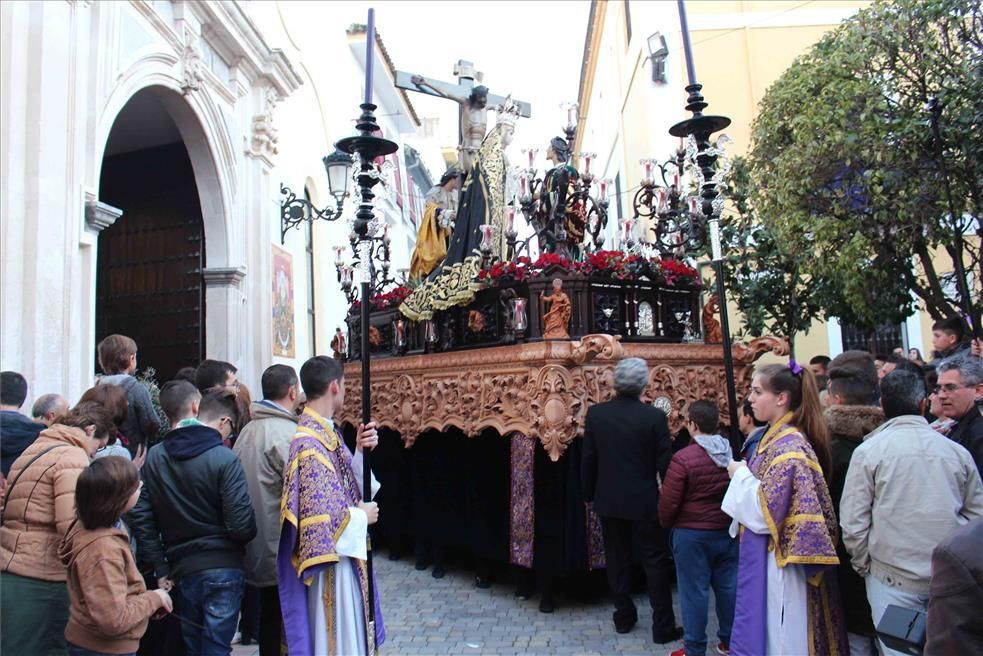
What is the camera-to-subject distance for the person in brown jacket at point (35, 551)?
11.3 ft

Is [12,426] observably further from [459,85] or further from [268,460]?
[459,85]

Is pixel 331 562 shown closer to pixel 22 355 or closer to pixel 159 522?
pixel 159 522

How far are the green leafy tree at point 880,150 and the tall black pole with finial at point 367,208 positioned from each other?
5.75 meters

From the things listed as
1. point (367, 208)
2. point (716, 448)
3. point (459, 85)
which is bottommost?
point (716, 448)

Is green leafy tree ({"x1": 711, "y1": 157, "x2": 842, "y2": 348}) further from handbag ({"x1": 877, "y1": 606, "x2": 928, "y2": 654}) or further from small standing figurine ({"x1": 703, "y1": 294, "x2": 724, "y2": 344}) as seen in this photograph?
handbag ({"x1": 877, "y1": 606, "x2": 928, "y2": 654})

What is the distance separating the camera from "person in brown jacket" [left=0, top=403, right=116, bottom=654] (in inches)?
135

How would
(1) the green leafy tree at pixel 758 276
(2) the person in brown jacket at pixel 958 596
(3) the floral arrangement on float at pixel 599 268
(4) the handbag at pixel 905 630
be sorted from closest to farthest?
(2) the person in brown jacket at pixel 958 596 < (4) the handbag at pixel 905 630 < (3) the floral arrangement on float at pixel 599 268 < (1) the green leafy tree at pixel 758 276

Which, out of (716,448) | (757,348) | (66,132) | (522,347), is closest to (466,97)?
(522,347)

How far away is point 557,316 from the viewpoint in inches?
225

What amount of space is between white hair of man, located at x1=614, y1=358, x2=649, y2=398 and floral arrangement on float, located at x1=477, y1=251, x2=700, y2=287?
45.2 inches

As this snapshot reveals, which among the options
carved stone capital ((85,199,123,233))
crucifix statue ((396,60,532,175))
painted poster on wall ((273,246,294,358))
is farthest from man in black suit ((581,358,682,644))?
painted poster on wall ((273,246,294,358))

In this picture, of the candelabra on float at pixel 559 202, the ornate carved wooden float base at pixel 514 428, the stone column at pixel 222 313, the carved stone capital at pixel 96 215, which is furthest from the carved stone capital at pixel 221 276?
the candelabra on float at pixel 559 202

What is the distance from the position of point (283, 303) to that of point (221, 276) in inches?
83.6

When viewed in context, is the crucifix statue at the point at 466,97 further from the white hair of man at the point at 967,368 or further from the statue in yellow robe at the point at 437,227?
the white hair of man at the point at 967,368
